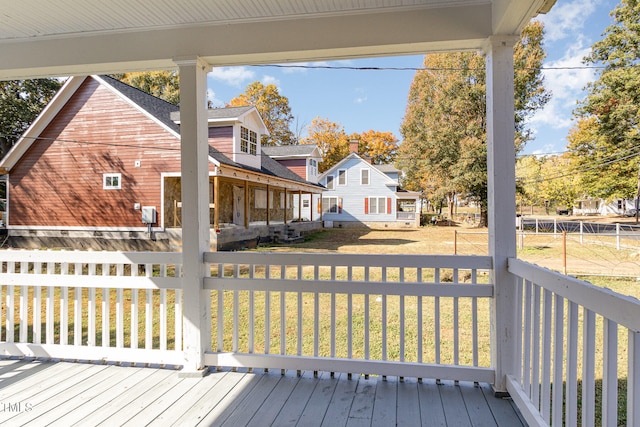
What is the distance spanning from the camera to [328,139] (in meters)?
19.9

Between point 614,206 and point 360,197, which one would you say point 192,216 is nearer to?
point 614,206

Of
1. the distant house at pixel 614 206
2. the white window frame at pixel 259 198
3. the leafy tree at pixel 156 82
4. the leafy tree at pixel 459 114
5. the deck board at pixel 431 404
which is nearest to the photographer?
the deck board at pixel 431 404

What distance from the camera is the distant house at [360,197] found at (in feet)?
66.8

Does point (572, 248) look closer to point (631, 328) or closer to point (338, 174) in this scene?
point (631, 328)

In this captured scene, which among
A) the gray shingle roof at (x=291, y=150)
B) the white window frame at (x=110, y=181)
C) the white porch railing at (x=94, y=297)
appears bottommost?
the white porch railing at (x=94, y=297)

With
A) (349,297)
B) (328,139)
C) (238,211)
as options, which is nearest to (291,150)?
(328,139)

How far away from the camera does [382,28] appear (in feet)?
7.15

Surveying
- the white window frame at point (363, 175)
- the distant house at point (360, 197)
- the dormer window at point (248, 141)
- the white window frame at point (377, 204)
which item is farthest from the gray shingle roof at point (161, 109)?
the white window frame at point (377, 204)

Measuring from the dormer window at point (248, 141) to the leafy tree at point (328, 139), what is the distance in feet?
20.0

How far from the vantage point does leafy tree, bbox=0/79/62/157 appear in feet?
39.2

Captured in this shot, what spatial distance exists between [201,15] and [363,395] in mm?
2557

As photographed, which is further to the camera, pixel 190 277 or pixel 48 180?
pixel 48 180

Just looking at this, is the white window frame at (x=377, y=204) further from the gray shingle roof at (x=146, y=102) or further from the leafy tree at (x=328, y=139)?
the gray shingle roof at (x=146, y=102)

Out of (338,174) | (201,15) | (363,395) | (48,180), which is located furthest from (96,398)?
(338,174)
